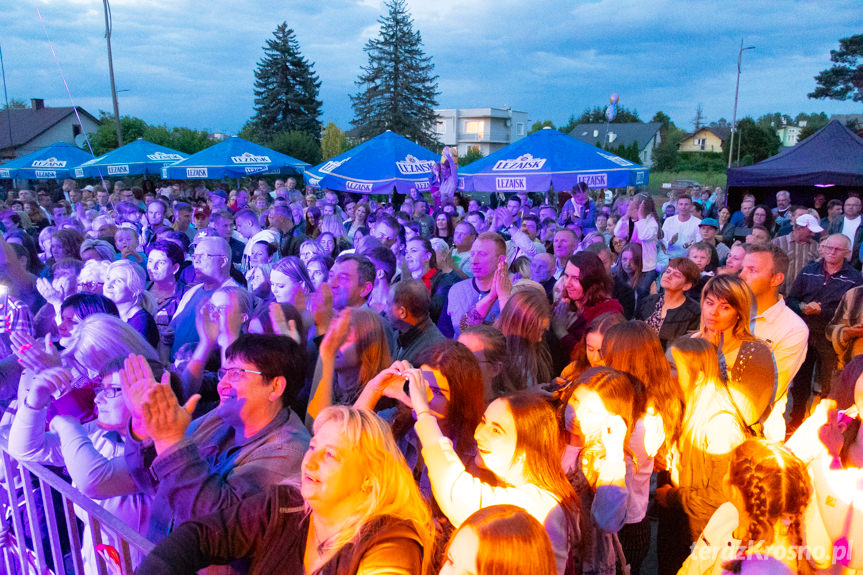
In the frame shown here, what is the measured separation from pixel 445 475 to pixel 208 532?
2.77 feet

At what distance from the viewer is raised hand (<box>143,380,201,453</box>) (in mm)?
1881

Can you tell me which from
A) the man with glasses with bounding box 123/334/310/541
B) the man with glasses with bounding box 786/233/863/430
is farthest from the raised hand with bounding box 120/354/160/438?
the man with glasses with bounding box 786/233/863/430

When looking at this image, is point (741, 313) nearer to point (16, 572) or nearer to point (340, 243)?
point (16, 572)

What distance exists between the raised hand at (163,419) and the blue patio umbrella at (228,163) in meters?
13.1

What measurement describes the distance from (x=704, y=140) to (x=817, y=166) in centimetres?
8605

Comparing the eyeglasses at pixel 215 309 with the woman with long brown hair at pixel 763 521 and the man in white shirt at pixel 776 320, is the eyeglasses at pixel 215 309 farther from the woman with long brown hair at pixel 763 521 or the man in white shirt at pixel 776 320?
the man in white shirt at pixel 776 320

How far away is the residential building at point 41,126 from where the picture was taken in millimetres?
43062

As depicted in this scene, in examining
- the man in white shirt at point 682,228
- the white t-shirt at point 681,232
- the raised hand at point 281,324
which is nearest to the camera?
the raised hand at point 281,324

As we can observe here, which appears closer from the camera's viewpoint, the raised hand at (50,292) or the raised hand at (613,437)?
the raised hand at (613,437)

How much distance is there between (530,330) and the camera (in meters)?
3.37

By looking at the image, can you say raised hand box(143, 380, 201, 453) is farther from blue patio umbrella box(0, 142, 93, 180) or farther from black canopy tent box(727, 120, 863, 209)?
blue patio umbrella box(0, 142, 93, 180)

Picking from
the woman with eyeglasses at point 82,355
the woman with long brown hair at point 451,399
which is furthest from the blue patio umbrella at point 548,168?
the woman with eyeglasses at point 82,355

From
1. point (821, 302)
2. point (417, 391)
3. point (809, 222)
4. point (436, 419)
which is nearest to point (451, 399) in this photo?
point (436, 419)

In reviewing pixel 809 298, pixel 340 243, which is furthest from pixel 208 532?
pixel 340 243
